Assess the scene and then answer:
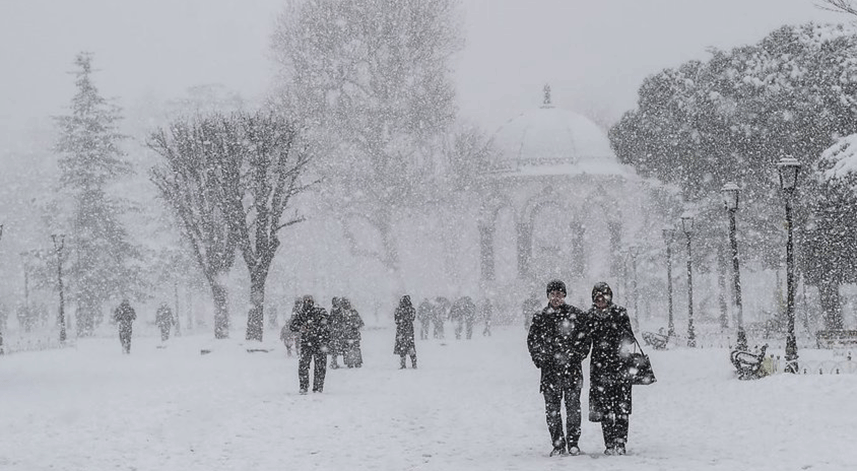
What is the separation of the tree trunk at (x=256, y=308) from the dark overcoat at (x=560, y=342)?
22.1 metres

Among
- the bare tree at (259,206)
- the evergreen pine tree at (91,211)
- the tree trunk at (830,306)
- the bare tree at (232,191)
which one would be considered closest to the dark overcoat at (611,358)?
the bare tree at (259,206)

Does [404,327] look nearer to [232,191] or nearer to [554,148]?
[232,191]

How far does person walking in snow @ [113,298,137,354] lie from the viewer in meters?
27.9

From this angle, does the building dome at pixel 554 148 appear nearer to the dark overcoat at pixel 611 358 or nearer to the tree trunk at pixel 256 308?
the tree trunk at pixel 256 308

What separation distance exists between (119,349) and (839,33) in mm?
24044

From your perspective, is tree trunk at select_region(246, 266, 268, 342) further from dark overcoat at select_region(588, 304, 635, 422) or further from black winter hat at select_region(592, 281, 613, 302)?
black winter hat at select_region(592, 281, 613, 302)

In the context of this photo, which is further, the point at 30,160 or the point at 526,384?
the point at 30,160

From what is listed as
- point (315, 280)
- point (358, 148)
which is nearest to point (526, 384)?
point (358, 148)

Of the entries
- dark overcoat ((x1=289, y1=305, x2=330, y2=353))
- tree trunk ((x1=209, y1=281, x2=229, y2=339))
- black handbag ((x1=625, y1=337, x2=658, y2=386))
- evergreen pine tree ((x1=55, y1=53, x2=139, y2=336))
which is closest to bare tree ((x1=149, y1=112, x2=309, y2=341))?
tree trunk ((x1=209, y1=281, x2=229, y2=339))

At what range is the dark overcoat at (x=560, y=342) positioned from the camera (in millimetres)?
9133

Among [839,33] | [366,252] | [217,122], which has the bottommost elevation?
[366,252]

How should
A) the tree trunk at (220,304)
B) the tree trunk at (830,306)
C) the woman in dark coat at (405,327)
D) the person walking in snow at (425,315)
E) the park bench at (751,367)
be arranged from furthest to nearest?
the person walking in snow at (425,315), the tree trunk at (220,304), the tree trunk at (830,306), the woman in dark coat at (405,327), the park bench at (751,367)

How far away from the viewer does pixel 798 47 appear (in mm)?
34500

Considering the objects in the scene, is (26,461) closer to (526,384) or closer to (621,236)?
(526,384)
